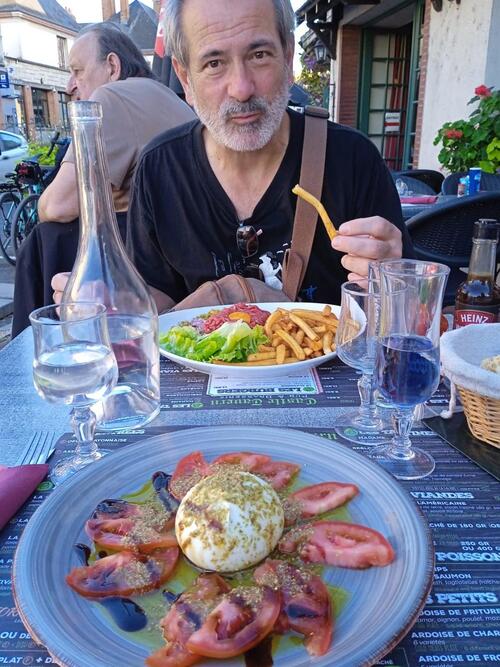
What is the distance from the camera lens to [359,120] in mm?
11297

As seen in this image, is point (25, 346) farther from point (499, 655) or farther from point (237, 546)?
point (499, 655)

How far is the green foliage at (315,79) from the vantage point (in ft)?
54.5

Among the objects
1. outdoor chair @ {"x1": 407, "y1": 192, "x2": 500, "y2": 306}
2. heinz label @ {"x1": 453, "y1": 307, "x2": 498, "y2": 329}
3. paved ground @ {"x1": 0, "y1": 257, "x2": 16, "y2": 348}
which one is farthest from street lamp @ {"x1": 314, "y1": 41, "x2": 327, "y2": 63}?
heinz label @ {"x1": 453, "y1": 307, "x2": 498, "y2": 329}

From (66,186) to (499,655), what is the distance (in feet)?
8.65

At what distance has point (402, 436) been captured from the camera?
1.01 meters

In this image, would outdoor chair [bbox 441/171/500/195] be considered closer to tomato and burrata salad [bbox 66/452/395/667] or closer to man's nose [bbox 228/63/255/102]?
man's nose [bbox 228/63/255/102]

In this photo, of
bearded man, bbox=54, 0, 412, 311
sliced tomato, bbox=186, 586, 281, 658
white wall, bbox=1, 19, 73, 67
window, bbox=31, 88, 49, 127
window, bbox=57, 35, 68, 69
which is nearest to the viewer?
sliced tomato, bbox=186, 586, 281, 658

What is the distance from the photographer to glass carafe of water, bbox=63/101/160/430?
1141 millimetres

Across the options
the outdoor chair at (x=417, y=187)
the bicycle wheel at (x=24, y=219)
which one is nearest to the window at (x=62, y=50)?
the bicycle wheel at (x=24, y=219)

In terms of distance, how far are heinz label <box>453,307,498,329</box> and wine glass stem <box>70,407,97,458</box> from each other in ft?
3.08

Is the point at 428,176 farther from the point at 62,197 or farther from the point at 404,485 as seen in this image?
the point at 404,485

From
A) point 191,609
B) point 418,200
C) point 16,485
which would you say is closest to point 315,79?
point 418,200

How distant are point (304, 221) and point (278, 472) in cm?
128

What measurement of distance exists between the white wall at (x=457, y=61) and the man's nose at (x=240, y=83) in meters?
4.60
